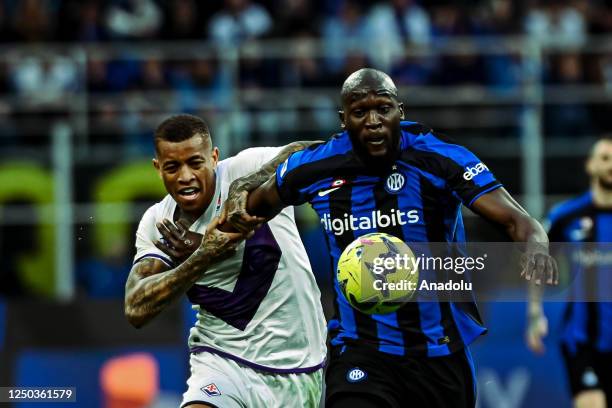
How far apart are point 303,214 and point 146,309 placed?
18.0 feet

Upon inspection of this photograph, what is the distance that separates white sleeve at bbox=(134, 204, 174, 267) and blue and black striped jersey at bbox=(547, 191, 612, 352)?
13.3ft

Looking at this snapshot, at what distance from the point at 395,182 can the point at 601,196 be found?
439cm

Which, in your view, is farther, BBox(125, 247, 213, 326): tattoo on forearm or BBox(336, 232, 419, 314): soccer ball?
BBox(125, 247, 213, 326): tattoo on forearm

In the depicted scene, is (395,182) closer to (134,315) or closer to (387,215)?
(387,215)

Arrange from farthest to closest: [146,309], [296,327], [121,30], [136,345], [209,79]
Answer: [121,30]
[209,79]
[136,345]
[296,327]
[146,309]

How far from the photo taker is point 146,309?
A: 231 inches

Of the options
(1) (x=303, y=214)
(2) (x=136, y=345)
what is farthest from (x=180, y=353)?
(1) (x=303, y=214)

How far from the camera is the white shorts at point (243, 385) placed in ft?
19.7

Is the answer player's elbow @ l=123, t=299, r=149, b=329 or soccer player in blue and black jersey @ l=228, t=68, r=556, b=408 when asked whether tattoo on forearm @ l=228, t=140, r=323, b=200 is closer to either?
soccer player in blue and black jersey @ l=228, t=68, r=556, b=408

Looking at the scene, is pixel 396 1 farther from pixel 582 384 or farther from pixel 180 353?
pixel 582 384

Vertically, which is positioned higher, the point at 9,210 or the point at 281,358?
the point at 9,210

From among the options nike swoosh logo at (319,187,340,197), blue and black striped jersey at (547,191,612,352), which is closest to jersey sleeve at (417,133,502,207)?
nike swoosh logo at (319,187,340,197)

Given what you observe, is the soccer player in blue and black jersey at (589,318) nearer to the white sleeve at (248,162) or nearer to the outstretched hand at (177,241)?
the white sleeve at (248,162)

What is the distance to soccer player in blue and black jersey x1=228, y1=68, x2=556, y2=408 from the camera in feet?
17.7
